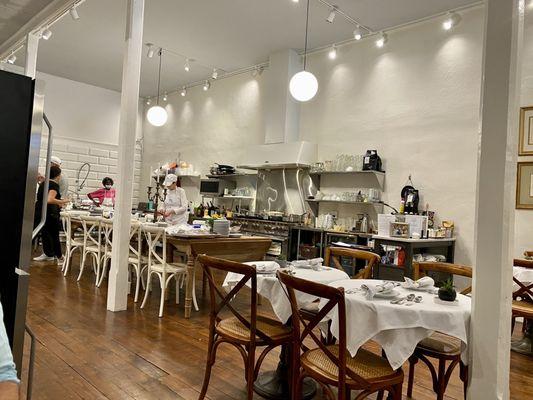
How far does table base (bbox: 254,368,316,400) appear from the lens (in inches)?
106

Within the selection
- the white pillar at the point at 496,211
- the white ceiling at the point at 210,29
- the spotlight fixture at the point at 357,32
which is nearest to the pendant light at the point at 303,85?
the white ceiling at the point at 210,29

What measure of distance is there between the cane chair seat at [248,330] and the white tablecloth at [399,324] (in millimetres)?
526

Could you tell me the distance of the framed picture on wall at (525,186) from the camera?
5020mm

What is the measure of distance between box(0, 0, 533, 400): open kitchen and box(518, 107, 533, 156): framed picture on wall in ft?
0.06

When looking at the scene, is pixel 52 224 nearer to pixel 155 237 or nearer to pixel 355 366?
pixel 155 237

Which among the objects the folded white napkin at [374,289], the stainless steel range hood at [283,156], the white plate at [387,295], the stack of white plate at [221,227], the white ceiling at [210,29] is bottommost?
the white plate at [387,295]

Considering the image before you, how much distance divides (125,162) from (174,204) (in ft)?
5.54

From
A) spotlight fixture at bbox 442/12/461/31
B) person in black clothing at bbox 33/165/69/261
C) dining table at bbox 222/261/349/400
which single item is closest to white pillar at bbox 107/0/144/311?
dining table at bbox 222/261/349/400

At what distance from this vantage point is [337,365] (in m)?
2.02

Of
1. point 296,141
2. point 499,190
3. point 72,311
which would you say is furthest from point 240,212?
point 499,190

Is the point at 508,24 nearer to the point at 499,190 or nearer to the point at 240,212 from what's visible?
the point at 499,190

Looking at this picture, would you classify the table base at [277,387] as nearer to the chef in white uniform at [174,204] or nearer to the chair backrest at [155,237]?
the chair backrest at [155,237]

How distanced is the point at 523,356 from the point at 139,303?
13.5 ft

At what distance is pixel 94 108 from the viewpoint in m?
10.9
